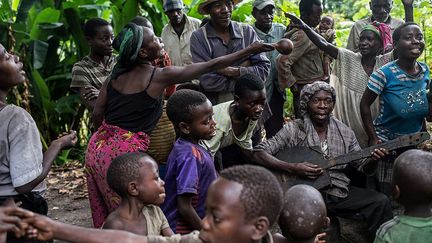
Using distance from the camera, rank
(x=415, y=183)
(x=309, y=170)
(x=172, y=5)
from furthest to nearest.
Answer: (x=172, y=5) → (x=309, y=170) → (x=415, y=183)

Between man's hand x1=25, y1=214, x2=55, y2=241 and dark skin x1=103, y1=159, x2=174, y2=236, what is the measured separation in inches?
32.9

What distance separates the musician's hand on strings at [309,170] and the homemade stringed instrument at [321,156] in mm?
35

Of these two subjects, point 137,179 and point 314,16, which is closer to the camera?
point 137,179

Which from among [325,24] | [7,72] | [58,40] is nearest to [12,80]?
[7,72]

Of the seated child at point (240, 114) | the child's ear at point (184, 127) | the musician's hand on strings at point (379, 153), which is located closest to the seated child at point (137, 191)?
the child's ear at point (184, 127)

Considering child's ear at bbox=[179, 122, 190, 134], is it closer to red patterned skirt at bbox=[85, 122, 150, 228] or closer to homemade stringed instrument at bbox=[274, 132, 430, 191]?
red patterned skirt at bbox=[85, 122, 150, 228]

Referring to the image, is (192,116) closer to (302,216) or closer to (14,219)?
(302,216)

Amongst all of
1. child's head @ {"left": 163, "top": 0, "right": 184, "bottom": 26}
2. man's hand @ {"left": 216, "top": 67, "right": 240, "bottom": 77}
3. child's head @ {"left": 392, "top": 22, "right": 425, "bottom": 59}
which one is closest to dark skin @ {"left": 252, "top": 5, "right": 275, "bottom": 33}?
child's head @ {"left": 163, "top": 0, "right": 184, "bottom": 26}

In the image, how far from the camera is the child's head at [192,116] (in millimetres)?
3691

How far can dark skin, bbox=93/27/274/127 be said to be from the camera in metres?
3.71

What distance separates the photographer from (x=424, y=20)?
8234 millimetres

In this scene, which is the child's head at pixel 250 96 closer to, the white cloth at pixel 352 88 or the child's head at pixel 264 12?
the white cloth at pixel 352 88

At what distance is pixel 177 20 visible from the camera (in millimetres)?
6180

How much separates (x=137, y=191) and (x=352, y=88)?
2.89 metres
